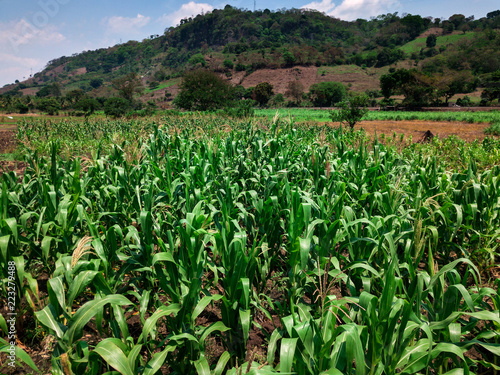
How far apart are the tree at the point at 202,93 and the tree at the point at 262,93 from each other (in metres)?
26.2

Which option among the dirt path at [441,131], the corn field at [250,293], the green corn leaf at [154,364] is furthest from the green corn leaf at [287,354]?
the dirt path at [441,131]

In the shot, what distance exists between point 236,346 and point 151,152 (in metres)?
4.39

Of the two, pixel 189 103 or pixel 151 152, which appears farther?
pixel 189 103

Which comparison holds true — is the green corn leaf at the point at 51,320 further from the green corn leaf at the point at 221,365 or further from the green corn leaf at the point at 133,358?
the green corn leaf at the point at 221,365

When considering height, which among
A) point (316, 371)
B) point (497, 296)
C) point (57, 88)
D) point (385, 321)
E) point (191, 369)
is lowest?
point (191, 369)

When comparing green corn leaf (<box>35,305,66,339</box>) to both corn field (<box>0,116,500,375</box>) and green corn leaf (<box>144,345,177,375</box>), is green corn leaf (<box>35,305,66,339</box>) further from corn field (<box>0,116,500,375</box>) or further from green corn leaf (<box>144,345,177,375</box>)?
→ green corn leaf (<box>144,345,177,375</box>)

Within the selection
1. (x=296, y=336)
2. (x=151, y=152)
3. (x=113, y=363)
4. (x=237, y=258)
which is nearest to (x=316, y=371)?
(x=296, y=336)

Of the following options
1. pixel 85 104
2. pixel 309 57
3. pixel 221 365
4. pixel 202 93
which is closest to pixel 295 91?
pixel 202 93

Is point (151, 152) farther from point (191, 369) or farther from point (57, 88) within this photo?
point (57, 88)

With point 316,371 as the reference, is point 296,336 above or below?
above

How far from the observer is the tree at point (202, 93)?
5216cm

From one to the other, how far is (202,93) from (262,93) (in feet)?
101

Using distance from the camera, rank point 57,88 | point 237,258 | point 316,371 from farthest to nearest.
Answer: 1. point 57,88
2. point 237,258
3. point 316,371

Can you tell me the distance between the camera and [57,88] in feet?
374
